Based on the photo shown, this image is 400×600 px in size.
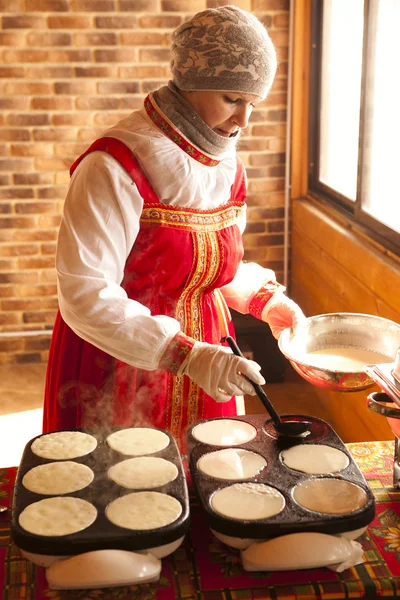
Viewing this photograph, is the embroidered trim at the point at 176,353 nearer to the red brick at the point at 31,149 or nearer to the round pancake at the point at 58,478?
the round pancake at the point at 58,478

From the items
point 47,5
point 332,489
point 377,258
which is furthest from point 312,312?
point 332,489

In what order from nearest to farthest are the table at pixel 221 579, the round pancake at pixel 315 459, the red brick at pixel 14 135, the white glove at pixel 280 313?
the table at pixel 221 579, the round pancake at pixel 315 459, the white glove at pixel 280 313, the red brick at pixel 14 135

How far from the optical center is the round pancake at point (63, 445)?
1469 mm

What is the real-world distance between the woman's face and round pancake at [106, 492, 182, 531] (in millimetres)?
872

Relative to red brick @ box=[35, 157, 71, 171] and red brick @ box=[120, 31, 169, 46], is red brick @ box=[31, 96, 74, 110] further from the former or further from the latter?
red brick @ box=[120, 31, 169, 46]

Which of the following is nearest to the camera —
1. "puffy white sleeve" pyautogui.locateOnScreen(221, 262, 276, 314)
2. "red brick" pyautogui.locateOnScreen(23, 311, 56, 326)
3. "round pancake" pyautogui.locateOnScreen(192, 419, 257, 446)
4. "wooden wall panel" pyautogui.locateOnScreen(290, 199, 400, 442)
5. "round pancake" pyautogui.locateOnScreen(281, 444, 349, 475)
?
"round pancake" pyautogui.locateOnScreen(281, 444, 349, 475)

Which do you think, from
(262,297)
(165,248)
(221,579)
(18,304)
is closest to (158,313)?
(165,248)

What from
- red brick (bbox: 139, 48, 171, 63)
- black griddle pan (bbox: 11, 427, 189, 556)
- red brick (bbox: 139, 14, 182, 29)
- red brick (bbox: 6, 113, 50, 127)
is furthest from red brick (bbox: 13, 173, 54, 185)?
black griddle pan (bbox: 11, 427, 189, 556)

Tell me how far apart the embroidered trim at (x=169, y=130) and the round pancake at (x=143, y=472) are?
29.0 inches

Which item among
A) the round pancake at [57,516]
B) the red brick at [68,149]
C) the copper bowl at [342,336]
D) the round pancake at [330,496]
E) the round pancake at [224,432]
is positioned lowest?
the round pancake at [330,496]

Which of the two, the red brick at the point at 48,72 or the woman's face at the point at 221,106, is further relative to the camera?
the red brick at the point at 48,72

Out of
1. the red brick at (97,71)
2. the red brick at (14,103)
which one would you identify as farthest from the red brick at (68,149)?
the red brick at (97,71)

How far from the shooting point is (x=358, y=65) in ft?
10.8

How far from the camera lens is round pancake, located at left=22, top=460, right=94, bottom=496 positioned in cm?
135
